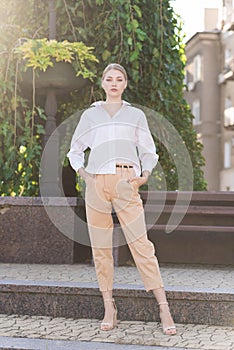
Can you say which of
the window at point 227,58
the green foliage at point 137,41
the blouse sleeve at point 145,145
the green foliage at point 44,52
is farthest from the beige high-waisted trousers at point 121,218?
the window at point 227,58

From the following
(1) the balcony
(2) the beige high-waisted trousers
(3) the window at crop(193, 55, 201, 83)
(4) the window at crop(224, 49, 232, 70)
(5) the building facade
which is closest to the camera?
(2) the beige high-waisted trousers

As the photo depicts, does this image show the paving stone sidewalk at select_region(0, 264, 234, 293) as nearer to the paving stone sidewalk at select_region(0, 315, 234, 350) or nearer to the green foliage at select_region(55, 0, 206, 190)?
the paving stone sidewalk at select_region(0, 315, 234, 350)

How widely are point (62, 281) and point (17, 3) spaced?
11.6 feet

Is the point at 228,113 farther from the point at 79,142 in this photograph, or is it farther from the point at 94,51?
the point at 79,142

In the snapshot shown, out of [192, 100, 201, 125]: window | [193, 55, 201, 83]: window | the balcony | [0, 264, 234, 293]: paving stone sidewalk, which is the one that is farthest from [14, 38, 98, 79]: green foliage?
[193, 55, 201, 83]: window

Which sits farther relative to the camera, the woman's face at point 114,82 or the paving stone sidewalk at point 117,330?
the woman's face at point 114,82

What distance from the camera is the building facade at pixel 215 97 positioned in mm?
28219

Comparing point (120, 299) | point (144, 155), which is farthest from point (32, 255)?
point (144, 155)

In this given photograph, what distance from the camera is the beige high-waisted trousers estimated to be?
3480 millimetres

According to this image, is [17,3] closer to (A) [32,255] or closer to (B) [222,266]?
(A) [32,255]

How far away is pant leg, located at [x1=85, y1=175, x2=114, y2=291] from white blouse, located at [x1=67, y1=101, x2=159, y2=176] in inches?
4.1

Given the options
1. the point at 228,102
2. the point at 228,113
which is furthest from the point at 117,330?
the point at 228,102

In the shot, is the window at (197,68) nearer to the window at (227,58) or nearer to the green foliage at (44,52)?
the window at (227,58)

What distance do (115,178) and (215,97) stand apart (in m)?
26.3
